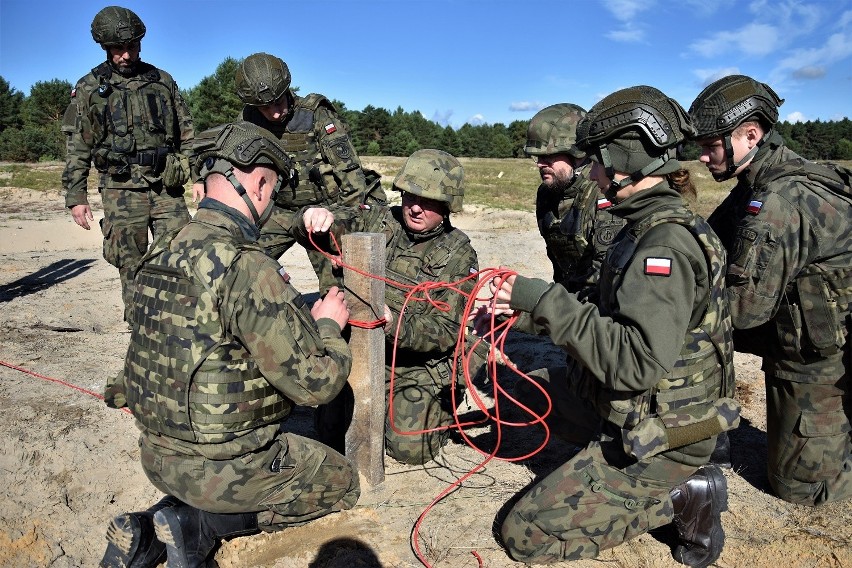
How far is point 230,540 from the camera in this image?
389 centimetres

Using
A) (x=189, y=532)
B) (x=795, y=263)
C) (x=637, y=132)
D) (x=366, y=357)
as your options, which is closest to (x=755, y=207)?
(x=795, y=263)

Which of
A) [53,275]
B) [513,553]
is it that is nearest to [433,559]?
[513,553]

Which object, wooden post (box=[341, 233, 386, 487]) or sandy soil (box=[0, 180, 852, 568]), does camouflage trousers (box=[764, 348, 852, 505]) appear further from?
wooden post (box=[341, 233, 386, 487])

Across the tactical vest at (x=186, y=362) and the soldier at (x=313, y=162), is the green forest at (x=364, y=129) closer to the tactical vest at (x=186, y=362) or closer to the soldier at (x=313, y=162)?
the soldier at (x=313, y=162)

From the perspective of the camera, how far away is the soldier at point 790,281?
13.4ft

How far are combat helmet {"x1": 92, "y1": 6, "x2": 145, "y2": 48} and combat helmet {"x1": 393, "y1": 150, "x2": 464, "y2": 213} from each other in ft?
12.7

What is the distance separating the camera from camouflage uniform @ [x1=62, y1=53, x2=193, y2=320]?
7184mm

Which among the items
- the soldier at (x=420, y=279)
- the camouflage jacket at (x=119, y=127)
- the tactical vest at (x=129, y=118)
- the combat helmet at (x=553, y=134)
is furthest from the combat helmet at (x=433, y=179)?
the tactical vest at (x=129, y=118)

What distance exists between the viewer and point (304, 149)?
6.57 m

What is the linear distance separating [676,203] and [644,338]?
706 mm

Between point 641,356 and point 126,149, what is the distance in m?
6.17

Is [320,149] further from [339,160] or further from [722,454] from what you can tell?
[722,454]

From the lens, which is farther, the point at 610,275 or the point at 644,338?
the point at 610,275

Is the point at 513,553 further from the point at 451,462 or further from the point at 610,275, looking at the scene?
the point at 610,275
